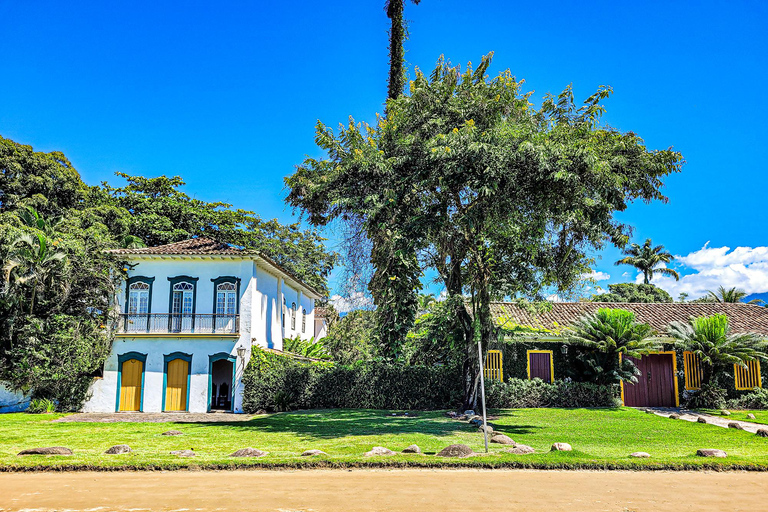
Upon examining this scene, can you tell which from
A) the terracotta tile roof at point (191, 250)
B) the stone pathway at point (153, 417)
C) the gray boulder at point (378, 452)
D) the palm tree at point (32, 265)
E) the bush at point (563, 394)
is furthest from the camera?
the terracotta tile roof at point (191, 250)

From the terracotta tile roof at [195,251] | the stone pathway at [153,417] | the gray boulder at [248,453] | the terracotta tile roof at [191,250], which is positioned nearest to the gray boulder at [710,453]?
the gray boulder at [248,453]

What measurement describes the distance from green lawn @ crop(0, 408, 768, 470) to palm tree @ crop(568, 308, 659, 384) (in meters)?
1.78

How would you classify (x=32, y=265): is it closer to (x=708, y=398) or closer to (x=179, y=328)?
(x=179, y=328)

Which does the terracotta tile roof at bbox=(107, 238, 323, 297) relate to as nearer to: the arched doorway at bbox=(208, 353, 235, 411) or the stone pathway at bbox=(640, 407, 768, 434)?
the arched doorway at bbox=(208, 353, 235, 411)

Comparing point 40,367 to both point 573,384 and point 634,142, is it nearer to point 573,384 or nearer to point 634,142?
point 573,384

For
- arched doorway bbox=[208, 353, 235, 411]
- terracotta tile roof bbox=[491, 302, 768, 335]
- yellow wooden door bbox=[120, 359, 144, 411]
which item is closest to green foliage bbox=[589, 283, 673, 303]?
terracotta tile roof bbox=[491, 302, 768, 335]

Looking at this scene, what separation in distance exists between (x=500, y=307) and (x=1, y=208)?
82.9ft

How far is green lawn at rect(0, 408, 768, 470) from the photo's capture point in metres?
10.2

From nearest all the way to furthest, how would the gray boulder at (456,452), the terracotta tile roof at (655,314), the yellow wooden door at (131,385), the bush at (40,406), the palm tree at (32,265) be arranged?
the gray boulder at (456,452)
the palm tree at (32,265)
the bush at (40,406)
the yellow wooden door at (131,385)
the terracotta tile roof at (655,314)

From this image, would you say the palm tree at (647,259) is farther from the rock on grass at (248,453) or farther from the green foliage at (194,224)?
the rock on grass at (248,453)

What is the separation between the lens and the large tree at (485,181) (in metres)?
15.8

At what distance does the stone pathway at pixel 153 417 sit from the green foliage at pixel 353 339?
16.9 feet

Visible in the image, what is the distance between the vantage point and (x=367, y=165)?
56.3 ft

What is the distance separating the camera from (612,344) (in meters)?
22.0
